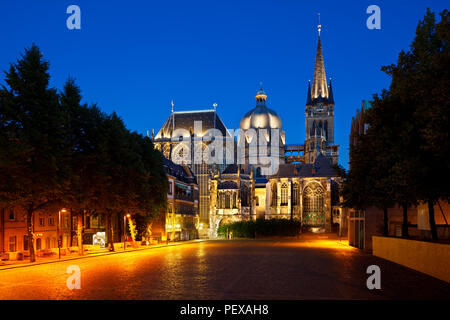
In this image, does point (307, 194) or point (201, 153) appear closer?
point (307, 194)

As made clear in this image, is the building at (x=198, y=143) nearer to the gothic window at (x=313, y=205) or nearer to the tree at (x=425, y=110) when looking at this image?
the gothic window at (x=313, y=205)

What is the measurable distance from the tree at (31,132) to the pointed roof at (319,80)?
381ft

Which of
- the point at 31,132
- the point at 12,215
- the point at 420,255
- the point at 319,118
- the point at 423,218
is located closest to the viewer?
the point at 420,255

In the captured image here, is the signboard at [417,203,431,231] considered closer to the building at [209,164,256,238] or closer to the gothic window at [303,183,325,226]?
the gothic window at [303,183,325,226]

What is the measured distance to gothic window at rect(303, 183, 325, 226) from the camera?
339ft

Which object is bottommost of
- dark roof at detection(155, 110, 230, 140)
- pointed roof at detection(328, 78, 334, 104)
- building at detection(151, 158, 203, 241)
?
building at detection(151, 158, 203, 241)

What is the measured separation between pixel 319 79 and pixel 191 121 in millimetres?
45000

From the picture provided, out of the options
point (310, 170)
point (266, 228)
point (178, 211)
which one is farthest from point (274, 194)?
point (178, 211)

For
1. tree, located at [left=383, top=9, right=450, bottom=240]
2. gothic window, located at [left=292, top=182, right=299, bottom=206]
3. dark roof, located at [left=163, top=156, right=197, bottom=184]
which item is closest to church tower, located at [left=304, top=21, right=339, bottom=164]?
gothic window, located at [left=292, top=182, right=299, bottom=206]

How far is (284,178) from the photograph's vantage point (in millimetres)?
108062

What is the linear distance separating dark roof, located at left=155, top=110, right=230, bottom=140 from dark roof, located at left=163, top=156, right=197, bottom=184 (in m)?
25.5

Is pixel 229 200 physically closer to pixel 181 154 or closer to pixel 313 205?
pixel 313 205

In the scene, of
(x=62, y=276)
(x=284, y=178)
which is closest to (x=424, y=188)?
(x=62, y=276)

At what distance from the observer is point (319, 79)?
466 ft
